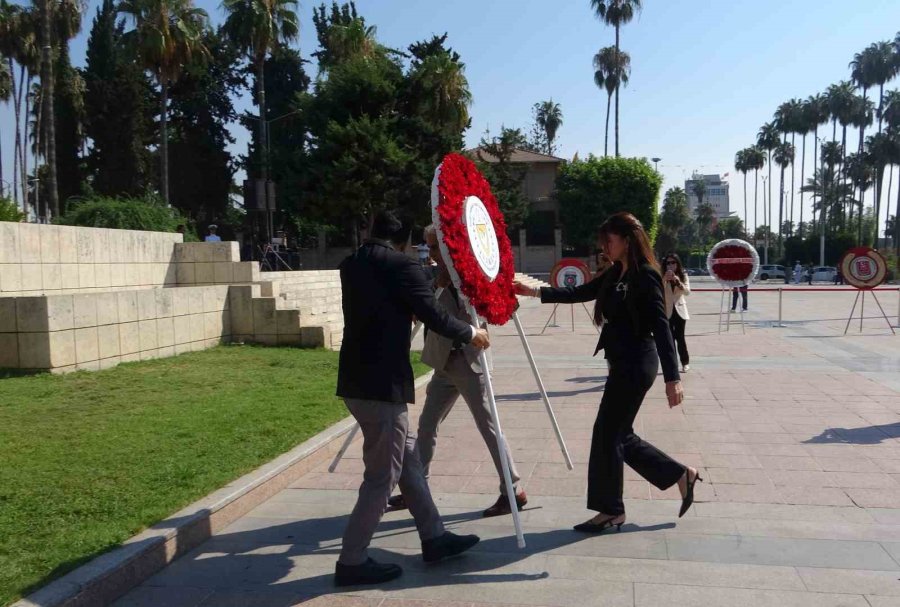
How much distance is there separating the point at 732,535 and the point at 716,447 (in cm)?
224

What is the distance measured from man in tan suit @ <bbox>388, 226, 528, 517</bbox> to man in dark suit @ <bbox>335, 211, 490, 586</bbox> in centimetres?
60

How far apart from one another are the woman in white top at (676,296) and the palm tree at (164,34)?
24.6m

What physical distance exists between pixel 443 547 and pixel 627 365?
144cm

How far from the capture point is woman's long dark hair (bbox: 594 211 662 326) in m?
4.62

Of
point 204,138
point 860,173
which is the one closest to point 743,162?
point 860,173

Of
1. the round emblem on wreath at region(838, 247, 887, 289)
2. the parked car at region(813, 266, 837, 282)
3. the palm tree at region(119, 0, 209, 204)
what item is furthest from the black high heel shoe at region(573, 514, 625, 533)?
the parked car at region(813, 266, 837, 282)

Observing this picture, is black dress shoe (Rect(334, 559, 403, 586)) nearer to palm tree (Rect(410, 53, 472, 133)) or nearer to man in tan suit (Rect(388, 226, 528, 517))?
man in tan suit (Rect(388, 226, 528, 517))

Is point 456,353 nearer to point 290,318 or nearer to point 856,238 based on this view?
point 290,318

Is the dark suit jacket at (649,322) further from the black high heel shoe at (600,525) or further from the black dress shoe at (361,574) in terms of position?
the black dress shoe at (361,574)

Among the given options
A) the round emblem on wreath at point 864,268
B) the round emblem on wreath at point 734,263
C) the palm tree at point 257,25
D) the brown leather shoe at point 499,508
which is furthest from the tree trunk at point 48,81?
the brown leather shoe at point 499,508

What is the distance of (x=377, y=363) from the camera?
3.93 m

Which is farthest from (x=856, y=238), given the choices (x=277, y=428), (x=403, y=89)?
(x=277, y=428)

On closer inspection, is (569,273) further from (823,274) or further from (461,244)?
(823,274)

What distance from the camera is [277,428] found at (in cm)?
677
